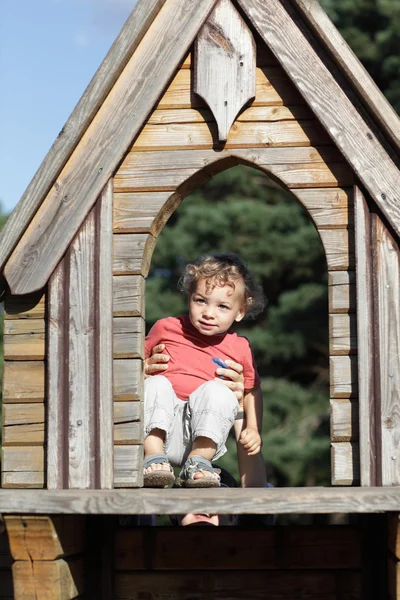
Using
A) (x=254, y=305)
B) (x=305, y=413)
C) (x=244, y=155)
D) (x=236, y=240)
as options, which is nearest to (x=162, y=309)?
(x=236, y=240)

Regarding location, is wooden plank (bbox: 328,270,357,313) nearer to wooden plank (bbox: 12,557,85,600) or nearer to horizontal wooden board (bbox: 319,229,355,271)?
horizontal wooden board (bbox: 319,229,355,271)

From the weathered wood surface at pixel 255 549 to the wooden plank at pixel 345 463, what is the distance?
0.84 m

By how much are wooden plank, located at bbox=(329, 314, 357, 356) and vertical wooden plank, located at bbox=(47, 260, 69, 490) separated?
3.40 feet

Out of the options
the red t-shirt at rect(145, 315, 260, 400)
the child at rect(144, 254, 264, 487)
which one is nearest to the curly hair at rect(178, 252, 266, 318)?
the child at rect(144, 254, 264, 487)

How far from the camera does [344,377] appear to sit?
13.6ft

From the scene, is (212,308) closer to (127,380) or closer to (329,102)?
(127,380)

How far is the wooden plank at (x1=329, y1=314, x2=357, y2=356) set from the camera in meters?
4.16

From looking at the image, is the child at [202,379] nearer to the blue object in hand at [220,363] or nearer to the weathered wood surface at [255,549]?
the blue object in hand at [220,363]

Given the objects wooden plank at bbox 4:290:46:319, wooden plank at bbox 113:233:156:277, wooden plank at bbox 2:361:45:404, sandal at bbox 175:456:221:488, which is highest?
wooden plank at bbox 113:233:156:277

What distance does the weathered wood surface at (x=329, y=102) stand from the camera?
416 centimetres

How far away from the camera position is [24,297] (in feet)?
14.1

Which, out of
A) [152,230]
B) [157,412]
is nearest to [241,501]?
[157,412]

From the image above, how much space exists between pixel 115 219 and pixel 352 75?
1.08 metres

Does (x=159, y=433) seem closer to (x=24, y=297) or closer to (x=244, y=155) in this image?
(x=24, y=297)
